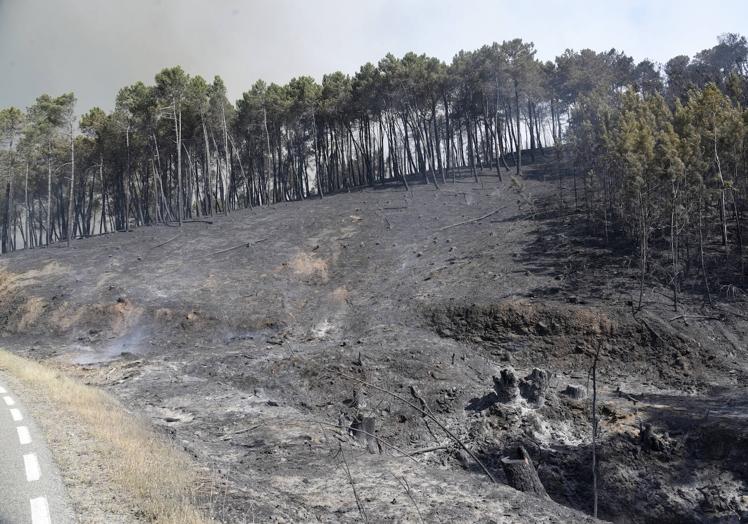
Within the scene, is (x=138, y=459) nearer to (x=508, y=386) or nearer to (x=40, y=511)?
(x=40, y=511)

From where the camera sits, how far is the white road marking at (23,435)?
8984 millimetres

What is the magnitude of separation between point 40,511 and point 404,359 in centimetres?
1477

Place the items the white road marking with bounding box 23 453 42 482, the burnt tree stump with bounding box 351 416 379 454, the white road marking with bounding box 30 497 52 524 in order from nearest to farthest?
the white road marking with bounding box 30 497 52 524, the white road marking with bounding box 23 453 42 482, the burnt tree stump with bounding box 351 416 379 454

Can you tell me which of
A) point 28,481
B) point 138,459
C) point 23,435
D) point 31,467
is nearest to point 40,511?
point 28,481

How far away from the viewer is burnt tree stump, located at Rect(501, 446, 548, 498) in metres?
10.8

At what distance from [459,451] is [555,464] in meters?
2.81

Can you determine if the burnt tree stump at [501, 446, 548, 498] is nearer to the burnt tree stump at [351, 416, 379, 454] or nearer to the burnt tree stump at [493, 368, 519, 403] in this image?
the burnt tree stump at [351, 416, 379, 454]

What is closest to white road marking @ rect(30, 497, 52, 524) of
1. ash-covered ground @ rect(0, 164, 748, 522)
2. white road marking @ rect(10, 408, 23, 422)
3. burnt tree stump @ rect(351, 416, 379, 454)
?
ash-covered ground @ rect(0, 164, 748, 522)

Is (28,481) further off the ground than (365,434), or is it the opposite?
(28,481)

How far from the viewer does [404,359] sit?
19.7 m

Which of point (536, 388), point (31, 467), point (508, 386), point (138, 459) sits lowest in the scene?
point (536, 388)

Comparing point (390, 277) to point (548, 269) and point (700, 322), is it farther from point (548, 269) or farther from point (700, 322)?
point (700, 322)

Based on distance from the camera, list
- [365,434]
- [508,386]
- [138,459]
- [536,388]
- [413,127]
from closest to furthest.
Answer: [138,459] < [365,434] < [508,386] < [536,388] < [413,127]

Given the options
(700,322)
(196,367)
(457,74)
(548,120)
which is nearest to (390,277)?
(196,367)
